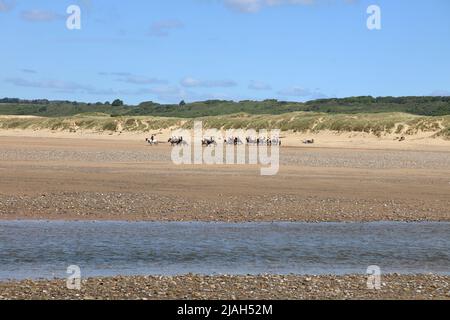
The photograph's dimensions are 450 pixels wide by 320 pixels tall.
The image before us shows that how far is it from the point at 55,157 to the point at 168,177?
11074 millimetres

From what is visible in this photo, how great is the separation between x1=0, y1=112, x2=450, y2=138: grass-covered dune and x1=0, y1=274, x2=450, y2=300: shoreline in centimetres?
4683

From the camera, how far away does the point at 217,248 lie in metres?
15.0

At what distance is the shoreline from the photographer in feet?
34.4

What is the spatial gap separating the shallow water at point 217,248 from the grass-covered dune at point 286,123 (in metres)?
41.9

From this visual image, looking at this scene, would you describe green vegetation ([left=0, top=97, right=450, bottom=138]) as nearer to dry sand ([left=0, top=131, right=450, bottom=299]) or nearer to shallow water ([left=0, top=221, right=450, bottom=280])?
dry sand ([left=0, top=131, right=450, bottom=299])

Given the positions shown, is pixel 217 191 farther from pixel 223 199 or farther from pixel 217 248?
pixel 217 248

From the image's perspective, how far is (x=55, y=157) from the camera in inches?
1452

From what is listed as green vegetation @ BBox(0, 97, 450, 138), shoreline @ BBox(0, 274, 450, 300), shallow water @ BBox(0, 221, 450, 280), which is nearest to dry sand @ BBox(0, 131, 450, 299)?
shoreline @ BBox(0, 274, 450, 300)

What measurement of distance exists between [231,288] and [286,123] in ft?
204

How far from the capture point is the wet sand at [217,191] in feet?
64.4

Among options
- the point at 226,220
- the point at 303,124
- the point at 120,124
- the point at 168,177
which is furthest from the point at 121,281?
the point at 120,124

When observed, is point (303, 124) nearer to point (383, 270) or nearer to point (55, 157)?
point (55, 157)
